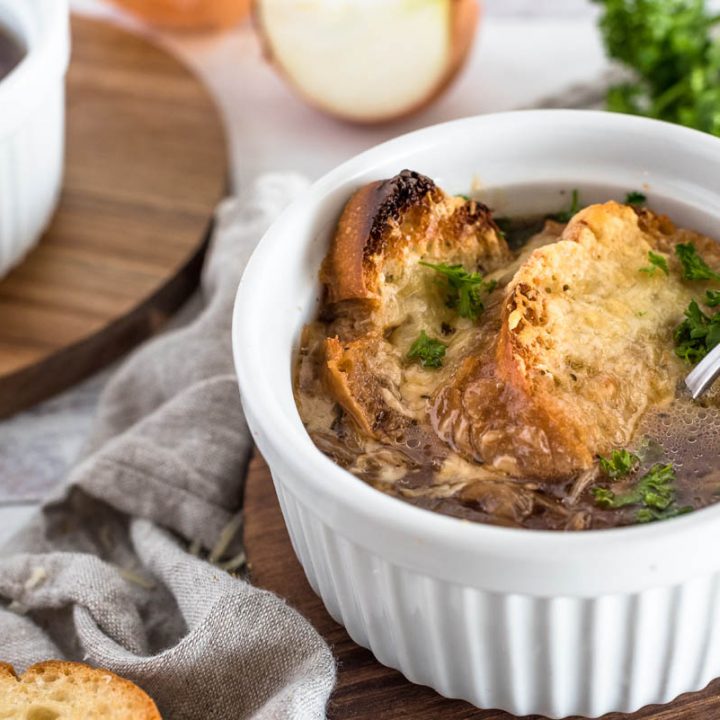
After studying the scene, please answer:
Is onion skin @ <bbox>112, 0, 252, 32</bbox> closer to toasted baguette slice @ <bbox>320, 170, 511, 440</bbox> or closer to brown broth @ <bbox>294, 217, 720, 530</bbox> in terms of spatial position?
toasted baguette slice @ <bbox>320, 170, 511, 440</bbox>

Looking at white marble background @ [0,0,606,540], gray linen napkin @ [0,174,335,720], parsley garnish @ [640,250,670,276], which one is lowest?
gray linen napkin @ [0,174,335,720]

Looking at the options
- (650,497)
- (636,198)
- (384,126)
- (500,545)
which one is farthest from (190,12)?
(500,545)

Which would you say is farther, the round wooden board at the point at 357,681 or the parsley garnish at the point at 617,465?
the round wooden board at the point at 357,681

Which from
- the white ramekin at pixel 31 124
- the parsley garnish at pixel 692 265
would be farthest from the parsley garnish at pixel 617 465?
the white ramekin at pixel 31 124

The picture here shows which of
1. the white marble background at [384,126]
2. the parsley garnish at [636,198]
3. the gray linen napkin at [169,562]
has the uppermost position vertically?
the parsley garnish at [636,198]

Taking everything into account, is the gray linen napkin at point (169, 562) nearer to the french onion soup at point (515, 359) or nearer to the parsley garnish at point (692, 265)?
the french onion soup at point (515, 359)

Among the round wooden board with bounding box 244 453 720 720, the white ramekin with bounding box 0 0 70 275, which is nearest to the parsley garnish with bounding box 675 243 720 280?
the round wooden board with bounding box 244 453 720 720

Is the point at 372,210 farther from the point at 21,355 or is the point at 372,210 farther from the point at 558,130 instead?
the point at 21,355
